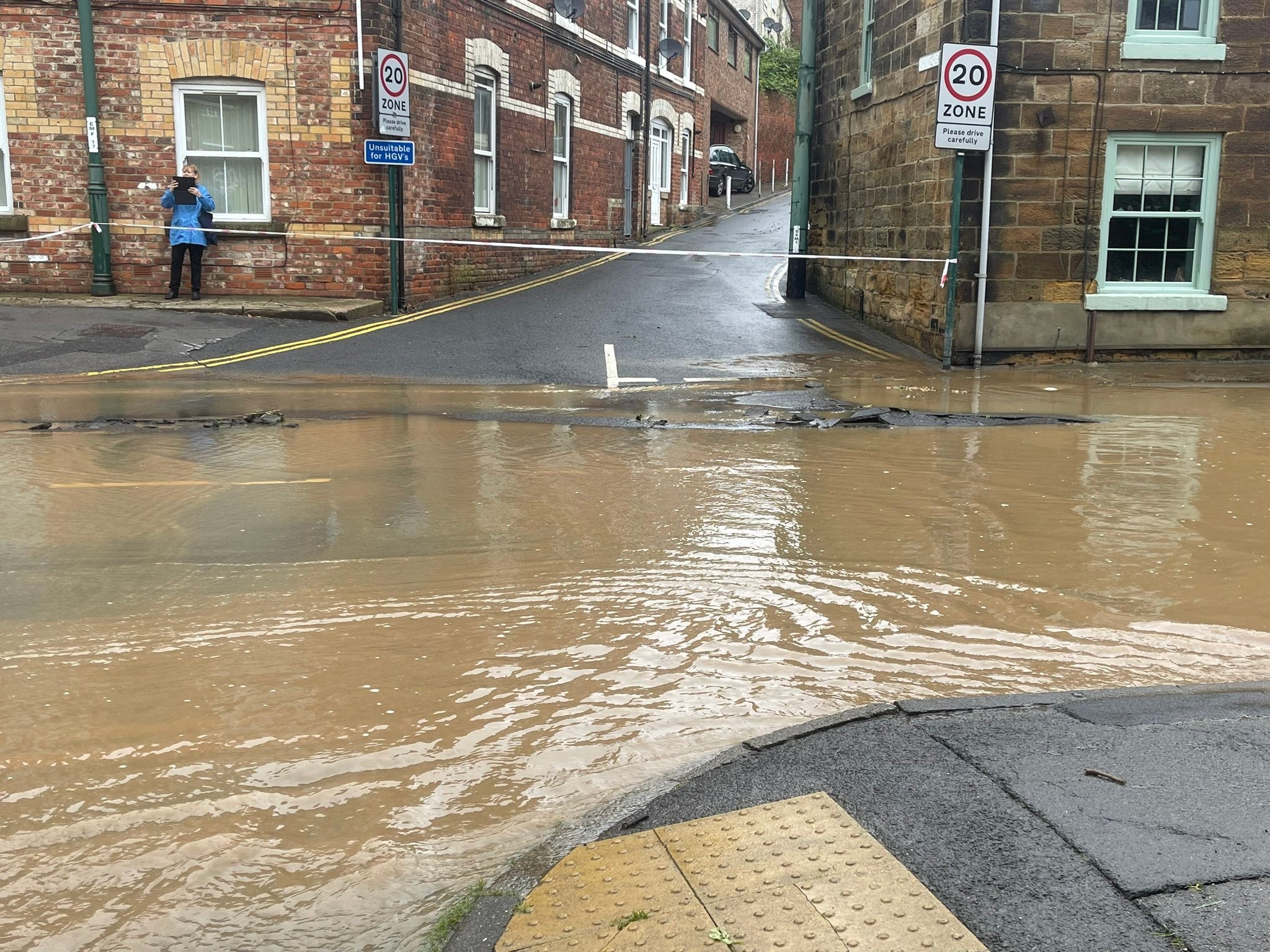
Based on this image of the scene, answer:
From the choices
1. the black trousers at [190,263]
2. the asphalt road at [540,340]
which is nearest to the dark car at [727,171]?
the asphalt road at [540,340]

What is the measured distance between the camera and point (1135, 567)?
5.98 meters

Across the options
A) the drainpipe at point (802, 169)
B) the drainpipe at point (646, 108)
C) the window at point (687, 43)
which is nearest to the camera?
the drainpipe at point (802, 169)

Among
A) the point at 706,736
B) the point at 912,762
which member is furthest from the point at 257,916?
the point at 912,762

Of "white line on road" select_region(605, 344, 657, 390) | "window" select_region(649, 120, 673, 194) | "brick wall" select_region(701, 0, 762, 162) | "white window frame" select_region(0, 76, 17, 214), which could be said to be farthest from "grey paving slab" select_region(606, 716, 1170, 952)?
"brick wall" select_region(701, 0, 762, 162)

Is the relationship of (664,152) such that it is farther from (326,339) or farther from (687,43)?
(326,339)

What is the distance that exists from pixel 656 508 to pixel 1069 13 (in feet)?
31.4

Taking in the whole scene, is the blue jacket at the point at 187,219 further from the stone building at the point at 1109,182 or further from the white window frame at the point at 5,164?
the stone building at the point at 1109,182

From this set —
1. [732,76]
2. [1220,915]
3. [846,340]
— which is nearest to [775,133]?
[732,76]

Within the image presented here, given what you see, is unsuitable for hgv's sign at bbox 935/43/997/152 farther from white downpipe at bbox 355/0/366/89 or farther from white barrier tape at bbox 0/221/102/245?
white barrier tape at bbox 0/221/102/245

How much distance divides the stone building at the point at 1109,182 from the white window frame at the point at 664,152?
16099mm

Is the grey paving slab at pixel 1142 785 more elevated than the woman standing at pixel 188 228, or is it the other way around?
the woman standing at pixel 188 228

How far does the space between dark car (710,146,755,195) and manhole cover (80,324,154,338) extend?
2802 centimetres

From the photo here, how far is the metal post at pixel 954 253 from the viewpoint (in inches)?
524

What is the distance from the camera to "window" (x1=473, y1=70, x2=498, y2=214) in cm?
1997
